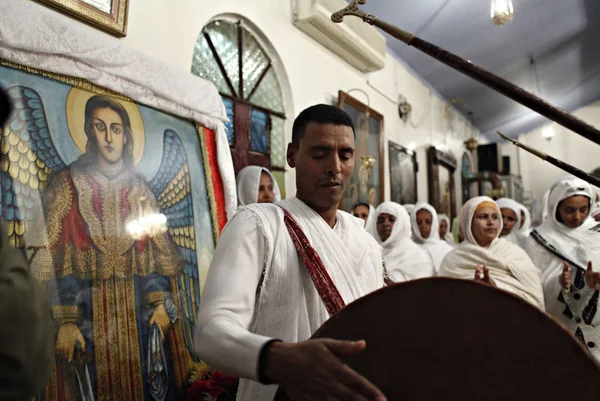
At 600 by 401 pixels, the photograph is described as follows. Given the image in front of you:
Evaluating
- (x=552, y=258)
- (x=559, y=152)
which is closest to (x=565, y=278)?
(x=552, y=258)

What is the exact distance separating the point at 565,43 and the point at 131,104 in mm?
9435

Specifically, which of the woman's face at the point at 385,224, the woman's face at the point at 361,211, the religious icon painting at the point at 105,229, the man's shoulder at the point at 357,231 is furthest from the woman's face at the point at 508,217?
the man's shoulder at the point at 357,231

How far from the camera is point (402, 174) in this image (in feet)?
24.5

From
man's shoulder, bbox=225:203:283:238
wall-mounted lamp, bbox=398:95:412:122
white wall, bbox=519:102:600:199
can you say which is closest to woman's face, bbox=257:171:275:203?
man's shoulder, bbox=225:203:283:238

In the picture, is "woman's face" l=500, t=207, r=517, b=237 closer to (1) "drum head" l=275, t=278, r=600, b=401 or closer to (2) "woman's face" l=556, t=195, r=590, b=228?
(2) "woman's face" l=556, t=195, r=590, b=228

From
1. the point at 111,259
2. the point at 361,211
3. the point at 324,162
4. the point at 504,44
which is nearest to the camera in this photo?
the point at 324,162

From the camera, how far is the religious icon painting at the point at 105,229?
1.97 m

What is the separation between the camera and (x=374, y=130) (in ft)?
20.9

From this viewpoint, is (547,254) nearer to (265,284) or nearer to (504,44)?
(265,284)

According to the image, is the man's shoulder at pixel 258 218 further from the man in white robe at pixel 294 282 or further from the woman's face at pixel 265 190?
the woman's face at pixel 265 190

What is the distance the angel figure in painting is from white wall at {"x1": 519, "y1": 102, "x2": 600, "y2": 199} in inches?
544

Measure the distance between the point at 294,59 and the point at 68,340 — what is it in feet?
11.7

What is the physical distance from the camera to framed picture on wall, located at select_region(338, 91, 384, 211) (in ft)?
18.3

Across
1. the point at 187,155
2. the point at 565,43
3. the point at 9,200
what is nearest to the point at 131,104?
the point at 187,155
